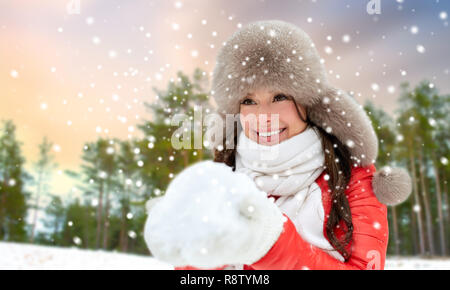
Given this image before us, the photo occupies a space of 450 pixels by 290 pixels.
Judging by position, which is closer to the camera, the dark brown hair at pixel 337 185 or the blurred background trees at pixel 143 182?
the dark brown hair at pixel 337 185

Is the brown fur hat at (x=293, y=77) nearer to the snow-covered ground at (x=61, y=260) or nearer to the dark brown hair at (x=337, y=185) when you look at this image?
the dark brown hair at (x=337, y=185)

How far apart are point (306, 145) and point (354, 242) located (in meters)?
0.51

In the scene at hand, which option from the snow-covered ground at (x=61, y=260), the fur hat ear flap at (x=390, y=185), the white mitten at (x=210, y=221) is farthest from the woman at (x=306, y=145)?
the snow-covered ground at (x=61, y=260)

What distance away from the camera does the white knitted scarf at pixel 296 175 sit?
1.52 meters

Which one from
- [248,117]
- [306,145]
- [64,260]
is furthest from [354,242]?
[64,260]

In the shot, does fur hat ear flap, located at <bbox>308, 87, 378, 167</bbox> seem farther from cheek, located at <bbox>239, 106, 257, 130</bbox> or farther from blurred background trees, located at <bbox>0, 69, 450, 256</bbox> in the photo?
blurred background trees, located at <bbox>0, 69, 450, 256</bbox>

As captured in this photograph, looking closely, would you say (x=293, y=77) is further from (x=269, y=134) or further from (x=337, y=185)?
(x=337, y=185)

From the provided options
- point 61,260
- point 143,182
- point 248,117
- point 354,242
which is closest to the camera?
point 354,242

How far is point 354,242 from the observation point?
1390 millimetres

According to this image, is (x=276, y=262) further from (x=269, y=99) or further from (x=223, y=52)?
(x=223, y=52)

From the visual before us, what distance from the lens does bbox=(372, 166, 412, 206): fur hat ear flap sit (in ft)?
4.87

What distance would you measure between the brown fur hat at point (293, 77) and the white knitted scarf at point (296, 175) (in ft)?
0.55

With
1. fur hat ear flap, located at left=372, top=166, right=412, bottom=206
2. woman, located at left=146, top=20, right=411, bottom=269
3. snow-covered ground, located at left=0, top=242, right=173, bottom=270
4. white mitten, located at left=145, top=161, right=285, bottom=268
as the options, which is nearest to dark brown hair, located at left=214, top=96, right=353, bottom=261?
woman, located at left=146, top=20, right=411, bottom=269
